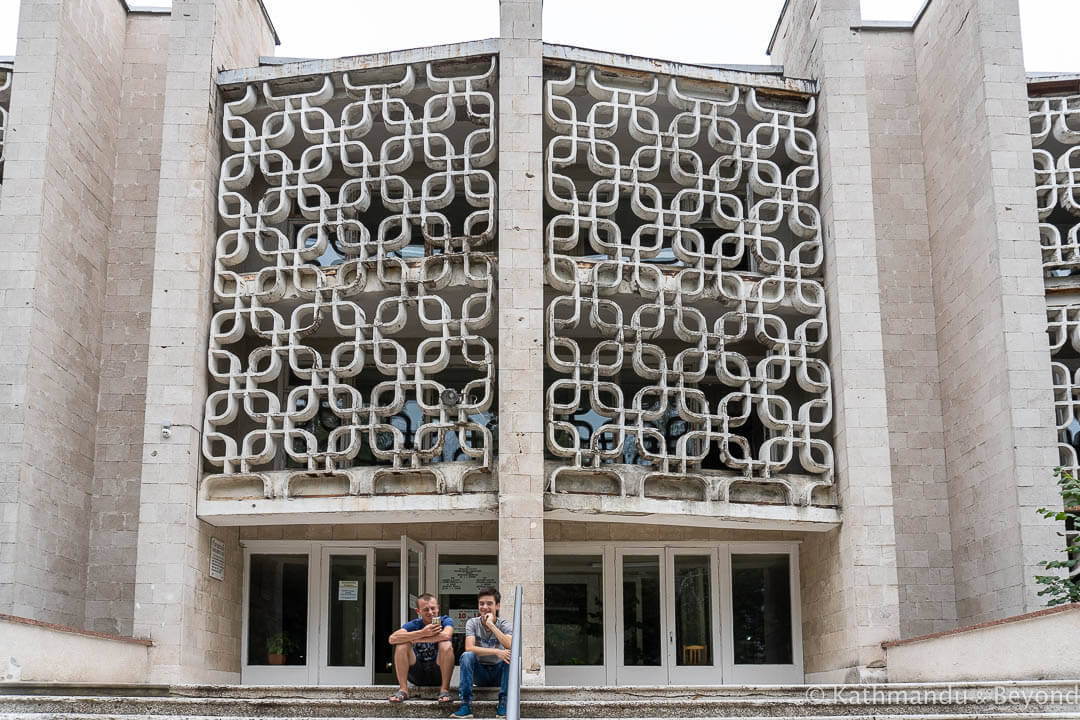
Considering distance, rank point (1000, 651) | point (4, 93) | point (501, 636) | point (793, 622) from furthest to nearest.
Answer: point (793, 622) → point (4, 93) → point (1000, 651) → point (501, 636)

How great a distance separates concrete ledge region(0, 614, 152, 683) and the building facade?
51 centimetres

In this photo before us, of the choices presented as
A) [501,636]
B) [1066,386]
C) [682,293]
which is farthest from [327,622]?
[1066,386]

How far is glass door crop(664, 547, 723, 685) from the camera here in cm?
1656

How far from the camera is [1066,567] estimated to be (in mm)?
14281

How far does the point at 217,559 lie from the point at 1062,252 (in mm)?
11291

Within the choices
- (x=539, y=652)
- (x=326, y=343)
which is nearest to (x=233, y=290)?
(x=326, y=343)

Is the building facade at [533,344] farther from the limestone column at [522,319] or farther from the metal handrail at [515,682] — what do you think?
the metal handrail at [515,682]

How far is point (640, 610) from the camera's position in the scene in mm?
16812

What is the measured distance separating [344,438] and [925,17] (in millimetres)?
9915

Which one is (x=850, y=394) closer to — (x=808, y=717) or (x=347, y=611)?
(x=808, y=717)

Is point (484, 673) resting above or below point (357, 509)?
below

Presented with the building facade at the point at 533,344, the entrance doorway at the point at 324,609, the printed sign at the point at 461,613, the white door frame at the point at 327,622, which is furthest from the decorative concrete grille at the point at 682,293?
the white door frame at the point at 327,622

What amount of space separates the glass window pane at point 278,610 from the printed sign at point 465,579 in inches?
72.0

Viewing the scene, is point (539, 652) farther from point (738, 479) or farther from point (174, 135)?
point (174, 135)
